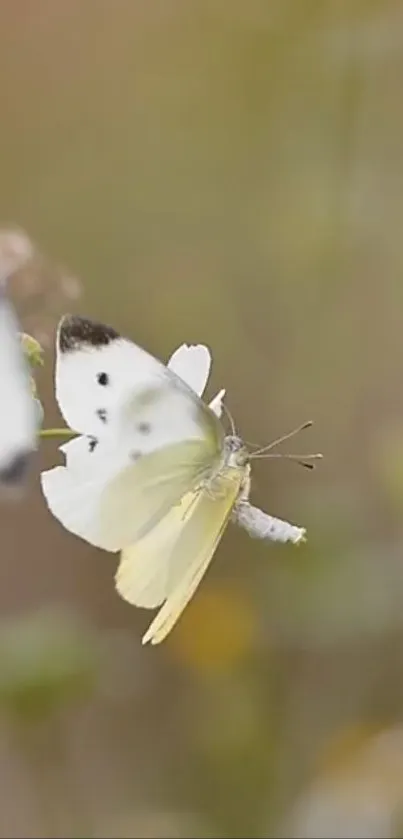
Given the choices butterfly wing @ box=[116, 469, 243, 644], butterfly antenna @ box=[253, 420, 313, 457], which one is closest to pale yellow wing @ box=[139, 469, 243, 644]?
butterfly wing @ box=[116, 469, 243, 644]

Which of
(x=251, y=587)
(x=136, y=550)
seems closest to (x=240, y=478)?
(x=136, y=550)

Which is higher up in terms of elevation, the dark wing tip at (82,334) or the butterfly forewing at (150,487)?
the dark wing tip at (82,334)

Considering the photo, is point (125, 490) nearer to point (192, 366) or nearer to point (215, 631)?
point (192, 366)

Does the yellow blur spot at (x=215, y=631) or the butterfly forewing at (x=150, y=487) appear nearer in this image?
the butterfly forewing at (x=150, y=487)

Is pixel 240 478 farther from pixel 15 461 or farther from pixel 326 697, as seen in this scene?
pixel 326 697

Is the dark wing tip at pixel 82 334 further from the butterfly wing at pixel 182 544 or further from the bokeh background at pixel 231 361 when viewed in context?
the bokeh background at pixel 231 361

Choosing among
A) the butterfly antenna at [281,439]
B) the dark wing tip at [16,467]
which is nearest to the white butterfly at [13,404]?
the dark wing tip at [16,467]

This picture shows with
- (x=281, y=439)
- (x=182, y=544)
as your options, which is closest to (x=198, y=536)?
(x=182, y=544)

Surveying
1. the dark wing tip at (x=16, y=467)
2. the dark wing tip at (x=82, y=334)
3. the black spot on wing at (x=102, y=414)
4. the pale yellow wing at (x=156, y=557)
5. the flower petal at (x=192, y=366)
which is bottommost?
the pale yellow wing at (x=156, y=557)
